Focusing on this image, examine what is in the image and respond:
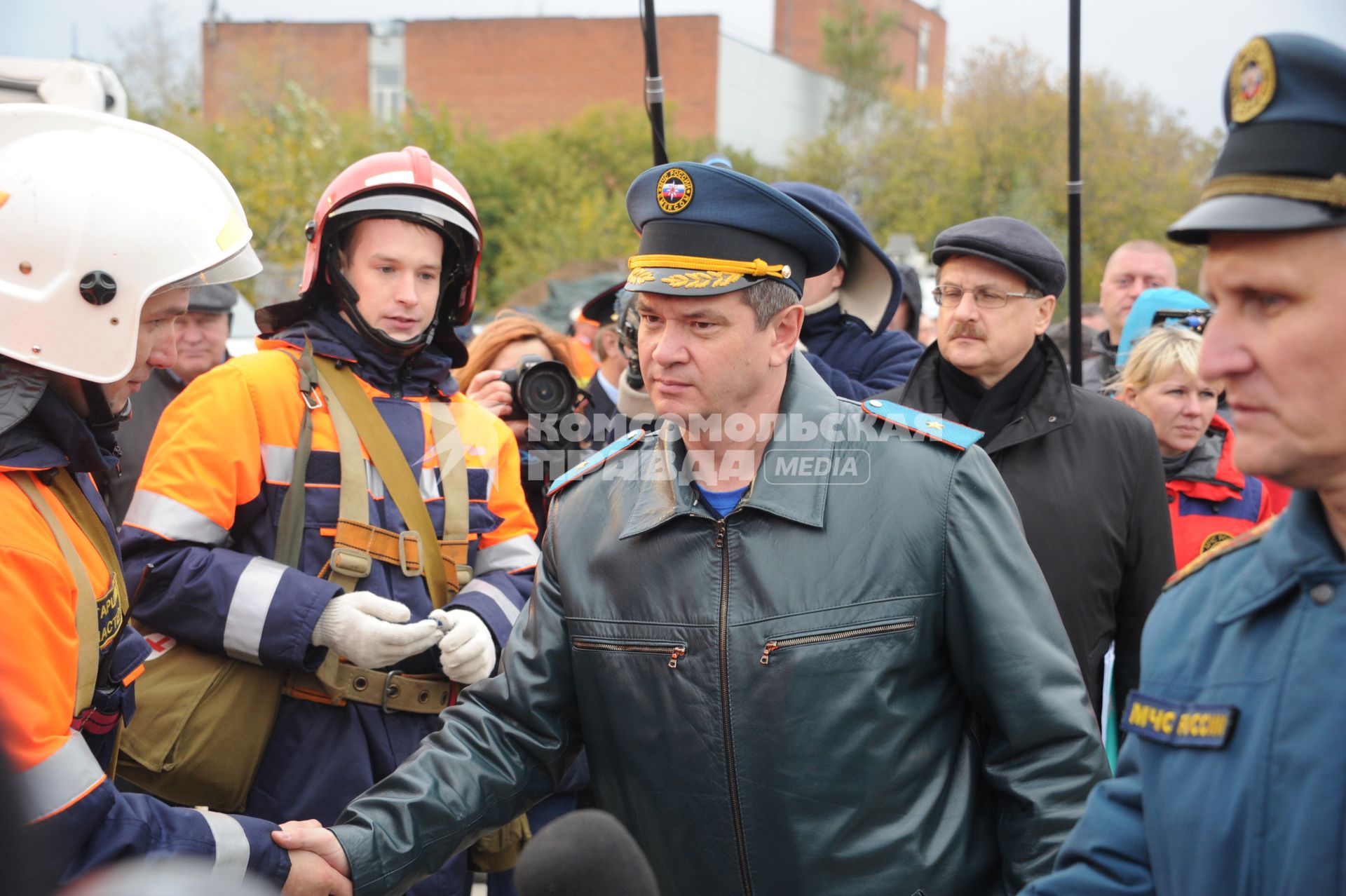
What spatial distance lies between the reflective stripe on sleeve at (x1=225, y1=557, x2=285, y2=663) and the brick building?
3920 centimetres

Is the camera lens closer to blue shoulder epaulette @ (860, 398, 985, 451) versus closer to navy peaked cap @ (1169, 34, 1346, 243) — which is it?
blue shoulder epaulette @ (860, 398, 985, 451)

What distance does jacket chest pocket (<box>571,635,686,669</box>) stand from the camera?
8.12 feet

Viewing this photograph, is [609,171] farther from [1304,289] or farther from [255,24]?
[1304,289]

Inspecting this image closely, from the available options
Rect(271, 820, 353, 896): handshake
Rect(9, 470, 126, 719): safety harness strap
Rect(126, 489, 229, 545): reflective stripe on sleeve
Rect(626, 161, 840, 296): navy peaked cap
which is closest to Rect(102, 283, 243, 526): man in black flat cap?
Rect(126, 489, 229, 545): reflective stripe on sleeve

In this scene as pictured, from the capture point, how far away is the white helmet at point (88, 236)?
2.49 m

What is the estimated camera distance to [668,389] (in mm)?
2684

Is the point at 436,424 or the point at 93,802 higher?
the point at 436,424

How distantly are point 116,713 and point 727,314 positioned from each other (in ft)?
5.25

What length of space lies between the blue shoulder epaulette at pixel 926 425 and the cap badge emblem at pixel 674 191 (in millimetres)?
594

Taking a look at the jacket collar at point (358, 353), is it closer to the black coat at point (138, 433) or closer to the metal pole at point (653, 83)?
the metal pole at point (653, 83)

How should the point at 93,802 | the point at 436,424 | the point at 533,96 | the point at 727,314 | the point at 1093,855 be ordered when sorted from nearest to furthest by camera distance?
1. the point at 1093,855
2. the point at 93,802
3. the point at 727,314
4. the point at 436,424
5. the point at 533,96

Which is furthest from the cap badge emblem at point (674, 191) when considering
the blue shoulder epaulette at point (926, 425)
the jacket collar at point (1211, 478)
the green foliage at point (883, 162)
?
the green foliage at point (883, 162)

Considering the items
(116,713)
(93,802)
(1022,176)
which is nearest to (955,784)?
(93,802)

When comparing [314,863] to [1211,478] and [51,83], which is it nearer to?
[51,83]
